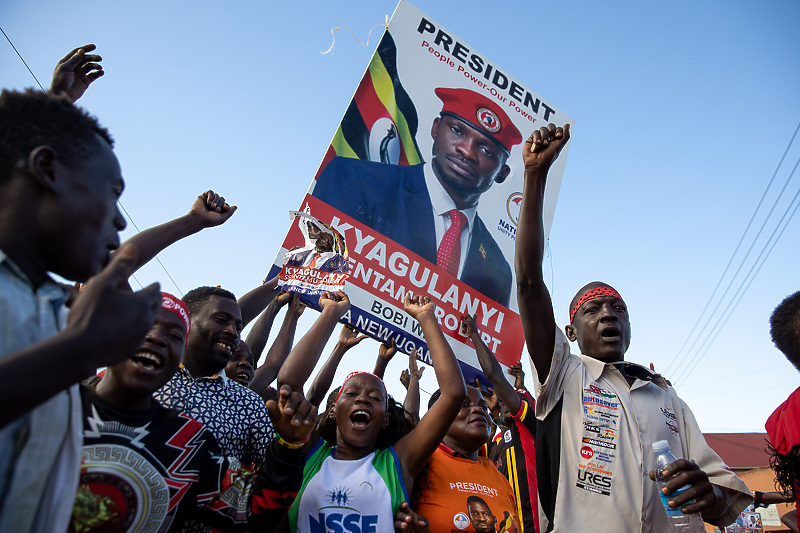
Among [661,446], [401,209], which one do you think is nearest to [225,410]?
[661,446]

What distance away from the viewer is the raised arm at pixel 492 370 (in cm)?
389

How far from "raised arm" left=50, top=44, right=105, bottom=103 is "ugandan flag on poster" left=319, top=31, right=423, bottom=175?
6.25ft

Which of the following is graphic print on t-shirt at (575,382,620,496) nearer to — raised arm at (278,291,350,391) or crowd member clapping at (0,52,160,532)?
raised arm at (278,291,350,391)

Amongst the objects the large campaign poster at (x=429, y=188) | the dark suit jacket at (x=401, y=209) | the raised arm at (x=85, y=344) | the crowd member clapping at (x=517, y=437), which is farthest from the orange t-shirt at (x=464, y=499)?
the raised arm at (x=85, y=344)

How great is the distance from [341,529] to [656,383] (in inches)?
65.5

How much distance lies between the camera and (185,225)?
8.03 ft

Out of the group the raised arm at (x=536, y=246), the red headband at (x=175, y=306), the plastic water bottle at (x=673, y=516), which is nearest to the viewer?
the plastic water bottle at (x=673, y=516)

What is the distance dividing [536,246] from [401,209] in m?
2.31

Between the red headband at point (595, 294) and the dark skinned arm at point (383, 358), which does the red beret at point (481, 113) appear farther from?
the red headband at point (595, 294)

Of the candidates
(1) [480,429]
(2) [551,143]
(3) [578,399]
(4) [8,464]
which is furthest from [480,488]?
(4) [8,464]

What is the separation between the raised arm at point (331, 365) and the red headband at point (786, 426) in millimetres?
2512

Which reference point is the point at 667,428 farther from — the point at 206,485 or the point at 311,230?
the point at 311,230

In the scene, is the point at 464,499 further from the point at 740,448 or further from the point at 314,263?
the point at 740,448

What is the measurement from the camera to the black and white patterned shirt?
2426mm
